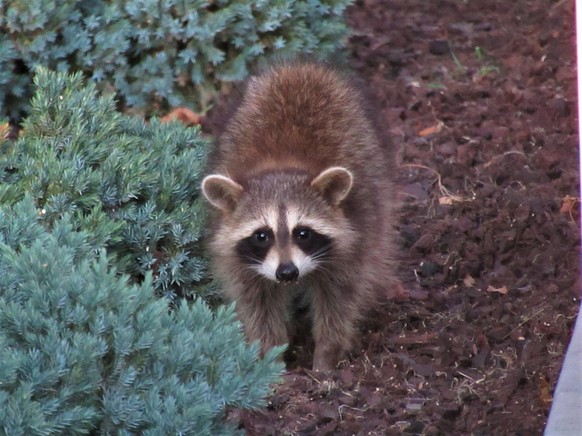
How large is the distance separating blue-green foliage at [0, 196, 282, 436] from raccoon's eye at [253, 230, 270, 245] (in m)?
1.38

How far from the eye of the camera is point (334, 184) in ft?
18.6

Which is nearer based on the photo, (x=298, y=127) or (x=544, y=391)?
(x=544, y=391)

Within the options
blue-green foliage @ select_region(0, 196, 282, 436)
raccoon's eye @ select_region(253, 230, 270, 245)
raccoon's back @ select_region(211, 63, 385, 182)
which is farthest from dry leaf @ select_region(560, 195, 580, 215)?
blue-green foliage @ select_region(0, 196, 282, 436)

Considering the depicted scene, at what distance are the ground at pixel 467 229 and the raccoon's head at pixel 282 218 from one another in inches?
22.3

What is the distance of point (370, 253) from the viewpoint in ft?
19.7

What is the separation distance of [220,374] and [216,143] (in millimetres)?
2296

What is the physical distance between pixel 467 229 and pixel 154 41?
2224mm

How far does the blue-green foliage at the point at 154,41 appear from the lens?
23.7ft

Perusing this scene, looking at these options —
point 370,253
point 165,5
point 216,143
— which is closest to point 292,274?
point 370,253

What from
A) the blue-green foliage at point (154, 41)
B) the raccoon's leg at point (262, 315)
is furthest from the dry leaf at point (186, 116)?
the raccoon's leg at point (262, 315)

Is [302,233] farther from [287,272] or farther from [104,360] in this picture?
[104,360]

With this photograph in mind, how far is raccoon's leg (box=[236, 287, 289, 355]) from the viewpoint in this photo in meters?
6.00

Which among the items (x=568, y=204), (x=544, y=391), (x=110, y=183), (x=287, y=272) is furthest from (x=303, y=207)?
(x=568, y=204)

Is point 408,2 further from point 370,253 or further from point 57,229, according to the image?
point 57,229
